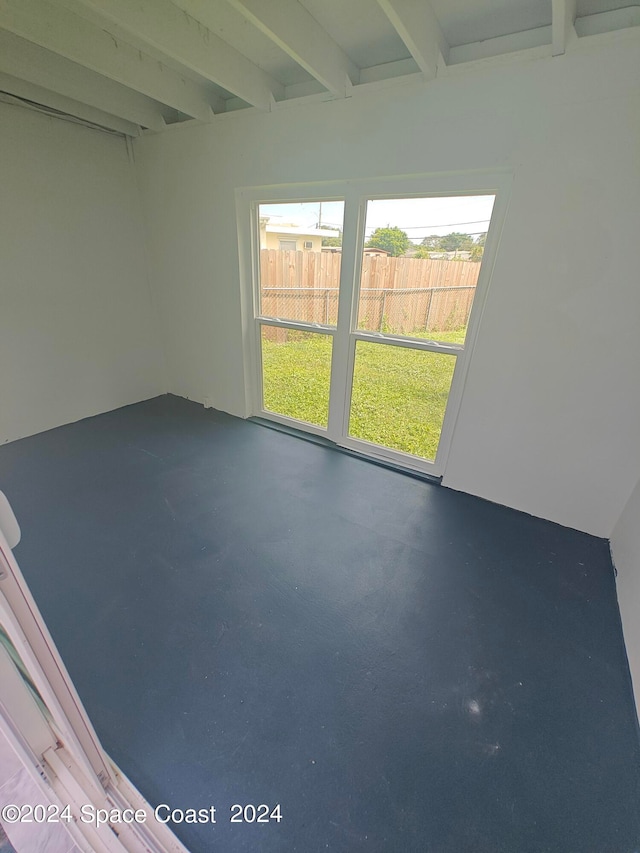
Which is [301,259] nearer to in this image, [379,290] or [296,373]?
[379,290]

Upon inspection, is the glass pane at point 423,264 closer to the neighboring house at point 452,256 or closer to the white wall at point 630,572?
the neighboring house at point 452,256

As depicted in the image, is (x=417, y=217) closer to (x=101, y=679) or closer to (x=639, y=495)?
(x=639, y=495)

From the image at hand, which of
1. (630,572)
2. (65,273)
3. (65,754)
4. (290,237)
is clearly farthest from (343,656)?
(65,273)

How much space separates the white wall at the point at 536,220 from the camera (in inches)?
61.4

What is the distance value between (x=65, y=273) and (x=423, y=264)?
2888mm

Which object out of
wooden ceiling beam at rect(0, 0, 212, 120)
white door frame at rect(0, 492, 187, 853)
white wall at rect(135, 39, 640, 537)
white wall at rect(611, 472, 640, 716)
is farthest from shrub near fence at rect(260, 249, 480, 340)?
white door frame at rect(0, 492, 187, 853)

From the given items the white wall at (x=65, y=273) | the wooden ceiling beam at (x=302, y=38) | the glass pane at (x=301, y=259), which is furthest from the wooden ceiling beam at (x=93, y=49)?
the white wall at (x=65, y=273)

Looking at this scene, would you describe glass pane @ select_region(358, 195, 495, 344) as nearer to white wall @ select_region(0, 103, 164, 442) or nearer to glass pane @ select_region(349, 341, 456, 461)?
glass pane @ select_region(349, 341, 456, 461)

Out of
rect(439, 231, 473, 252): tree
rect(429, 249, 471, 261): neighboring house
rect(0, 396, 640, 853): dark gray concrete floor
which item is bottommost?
rect(0, 396, 640, 853): dark gray concrete floor

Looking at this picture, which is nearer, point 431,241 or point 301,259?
point 431,241

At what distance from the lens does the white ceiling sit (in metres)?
1.46

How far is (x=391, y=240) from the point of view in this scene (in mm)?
2256

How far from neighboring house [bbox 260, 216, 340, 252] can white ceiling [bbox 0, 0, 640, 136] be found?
700 millimetres

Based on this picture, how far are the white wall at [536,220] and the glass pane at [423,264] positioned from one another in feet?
0.60
